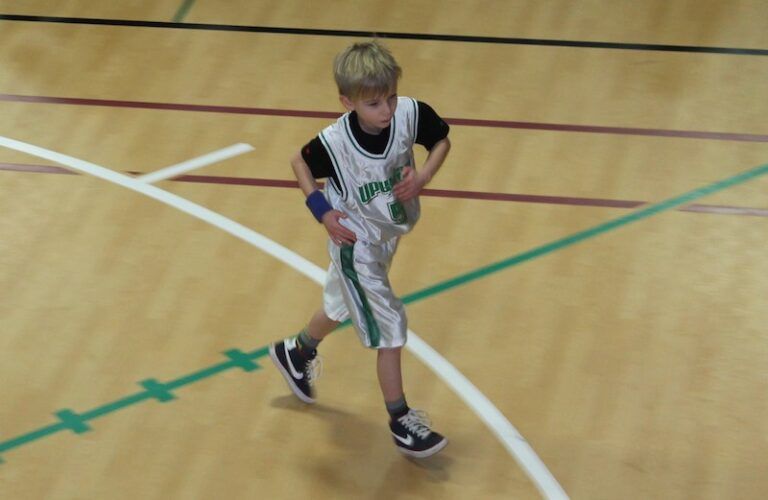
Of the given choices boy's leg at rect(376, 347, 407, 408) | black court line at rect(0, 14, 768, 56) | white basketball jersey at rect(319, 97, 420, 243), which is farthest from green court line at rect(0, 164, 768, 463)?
black court line at rect(0, 14, 768, 56)

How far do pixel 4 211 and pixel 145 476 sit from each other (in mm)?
1674

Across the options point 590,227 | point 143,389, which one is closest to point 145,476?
point 143,389

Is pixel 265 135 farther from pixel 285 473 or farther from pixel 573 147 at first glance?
pixel 285 473

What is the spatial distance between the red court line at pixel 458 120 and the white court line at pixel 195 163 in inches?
11.0

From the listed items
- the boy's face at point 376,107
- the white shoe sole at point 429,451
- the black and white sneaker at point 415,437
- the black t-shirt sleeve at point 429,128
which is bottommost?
the white shoe sole at point 429,451

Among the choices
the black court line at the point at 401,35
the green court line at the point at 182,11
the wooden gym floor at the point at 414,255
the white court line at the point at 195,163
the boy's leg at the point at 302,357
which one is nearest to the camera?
the wooden gym floor at the point at 414,255

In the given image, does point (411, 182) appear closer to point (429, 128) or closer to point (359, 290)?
point (429, 128)

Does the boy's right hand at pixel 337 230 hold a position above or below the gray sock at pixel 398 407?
above

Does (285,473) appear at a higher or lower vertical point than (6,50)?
lower

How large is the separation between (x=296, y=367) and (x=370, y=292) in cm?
52

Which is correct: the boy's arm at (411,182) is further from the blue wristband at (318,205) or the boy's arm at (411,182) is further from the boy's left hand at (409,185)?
the blue wristband at (318,205)

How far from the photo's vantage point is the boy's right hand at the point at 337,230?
370 centimetres

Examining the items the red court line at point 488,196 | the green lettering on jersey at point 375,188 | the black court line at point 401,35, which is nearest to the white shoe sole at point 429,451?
the green lettering on jersey at point 375,188

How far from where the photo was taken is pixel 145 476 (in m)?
4.03
